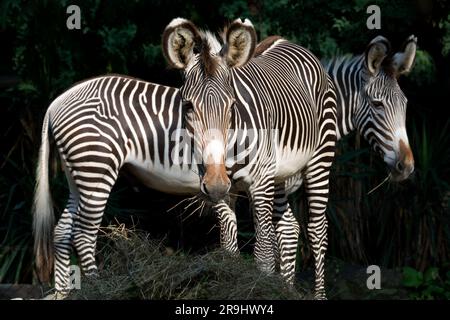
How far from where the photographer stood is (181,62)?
716 centimetres

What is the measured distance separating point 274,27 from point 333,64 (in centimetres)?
161

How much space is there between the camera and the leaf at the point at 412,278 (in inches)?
Result: 375

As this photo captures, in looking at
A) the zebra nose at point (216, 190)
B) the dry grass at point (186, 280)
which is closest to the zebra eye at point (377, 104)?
the zebra nose at point (216, 190)

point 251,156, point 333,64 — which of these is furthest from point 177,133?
point 333,64

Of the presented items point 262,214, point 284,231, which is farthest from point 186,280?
point 284,231

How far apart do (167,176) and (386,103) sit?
2.20 metres

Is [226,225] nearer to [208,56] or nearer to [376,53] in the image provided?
[208,56]

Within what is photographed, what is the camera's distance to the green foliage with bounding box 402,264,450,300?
9547 millimetres

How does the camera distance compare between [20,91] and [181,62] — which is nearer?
[181,62]

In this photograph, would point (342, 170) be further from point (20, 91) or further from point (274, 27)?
point (20, 91)

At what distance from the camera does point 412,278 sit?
9.55m

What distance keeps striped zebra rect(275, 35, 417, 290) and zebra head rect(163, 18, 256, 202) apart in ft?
6.20

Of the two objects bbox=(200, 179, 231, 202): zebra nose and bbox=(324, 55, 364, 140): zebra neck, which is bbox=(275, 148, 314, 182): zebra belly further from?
bbox=(200, 179, 231, 202): zebra nose

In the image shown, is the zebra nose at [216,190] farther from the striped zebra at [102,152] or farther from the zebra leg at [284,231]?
the zebra leg at [284,231]
